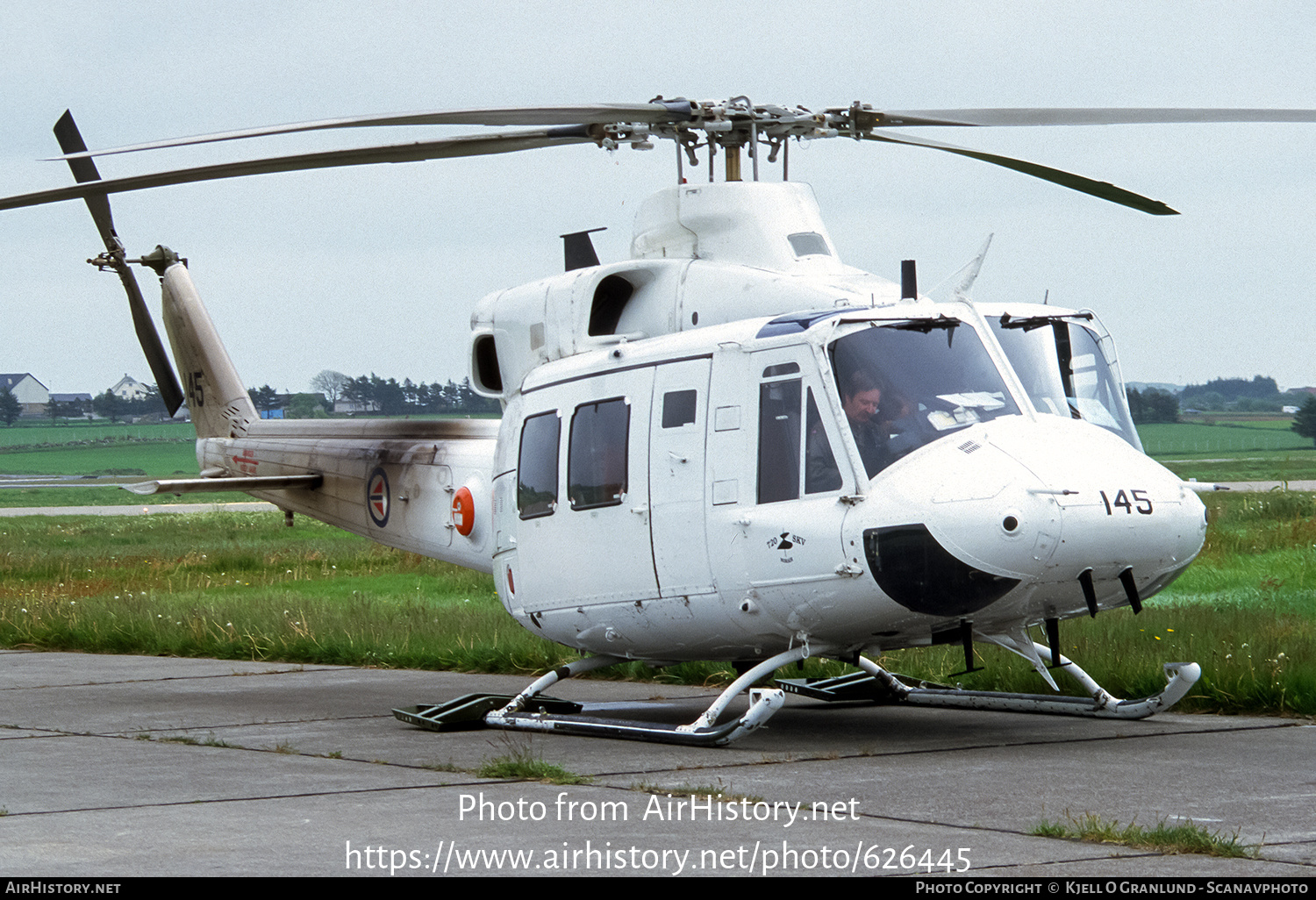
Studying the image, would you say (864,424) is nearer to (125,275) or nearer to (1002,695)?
(1002,695)

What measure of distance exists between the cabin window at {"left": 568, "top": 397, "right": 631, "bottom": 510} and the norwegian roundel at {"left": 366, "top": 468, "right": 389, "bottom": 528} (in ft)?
10.8

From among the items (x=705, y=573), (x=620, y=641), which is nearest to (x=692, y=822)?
(x=705, y=573)

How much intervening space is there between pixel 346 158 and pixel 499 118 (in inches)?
40.9

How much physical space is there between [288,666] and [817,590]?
289 inches

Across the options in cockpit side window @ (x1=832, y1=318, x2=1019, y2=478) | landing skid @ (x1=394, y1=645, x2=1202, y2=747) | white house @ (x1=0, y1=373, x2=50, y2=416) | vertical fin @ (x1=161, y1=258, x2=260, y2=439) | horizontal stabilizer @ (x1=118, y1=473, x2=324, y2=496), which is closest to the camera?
cockpit side window @ (x1=832, y1=318, x2=1019, y2=478)

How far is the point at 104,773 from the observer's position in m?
8.26

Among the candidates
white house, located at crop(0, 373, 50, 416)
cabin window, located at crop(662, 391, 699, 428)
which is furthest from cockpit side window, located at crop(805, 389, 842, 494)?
white house, located at crop(0, 373, 50, 416)

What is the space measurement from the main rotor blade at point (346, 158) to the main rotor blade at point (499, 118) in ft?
1.28

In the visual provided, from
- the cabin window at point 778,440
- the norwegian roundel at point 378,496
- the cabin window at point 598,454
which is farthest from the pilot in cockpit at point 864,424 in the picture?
the norwegian roundel at point 378,496

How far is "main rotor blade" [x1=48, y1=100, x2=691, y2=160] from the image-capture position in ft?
28.2

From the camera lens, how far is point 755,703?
28.6ft

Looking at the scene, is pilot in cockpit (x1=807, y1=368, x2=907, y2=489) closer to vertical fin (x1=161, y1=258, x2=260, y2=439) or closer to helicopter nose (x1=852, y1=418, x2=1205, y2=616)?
helicopter nose (x1=852, y1=418, x2=1205, y2=616)

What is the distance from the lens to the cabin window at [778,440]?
8.66 m
